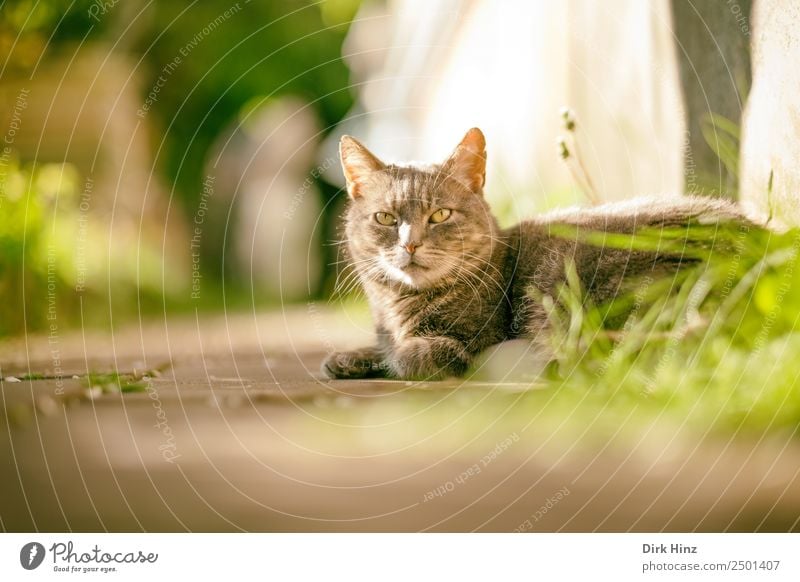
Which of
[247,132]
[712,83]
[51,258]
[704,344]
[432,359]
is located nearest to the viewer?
[704,344]

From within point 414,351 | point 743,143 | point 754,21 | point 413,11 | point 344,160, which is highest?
point 413,11

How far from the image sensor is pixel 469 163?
1.81m

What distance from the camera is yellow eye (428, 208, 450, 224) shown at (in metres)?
1.81

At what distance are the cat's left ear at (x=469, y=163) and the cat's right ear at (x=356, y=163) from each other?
7.4 inches

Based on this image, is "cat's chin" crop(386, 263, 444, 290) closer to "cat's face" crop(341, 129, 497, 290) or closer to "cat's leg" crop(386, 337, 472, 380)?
"cat's face" crop(341, 129, 497, 290)

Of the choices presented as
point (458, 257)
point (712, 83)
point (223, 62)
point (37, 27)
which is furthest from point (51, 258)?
point (712, 83)

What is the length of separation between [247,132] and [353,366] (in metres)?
0.85

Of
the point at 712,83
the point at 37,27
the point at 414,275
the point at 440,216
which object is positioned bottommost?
the point at 414,275

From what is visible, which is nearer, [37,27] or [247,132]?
[37,27]

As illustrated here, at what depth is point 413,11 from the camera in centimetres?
287

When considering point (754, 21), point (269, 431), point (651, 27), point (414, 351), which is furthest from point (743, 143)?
point (269, 431)

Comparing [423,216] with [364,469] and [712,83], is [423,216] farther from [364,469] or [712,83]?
[712,83]
